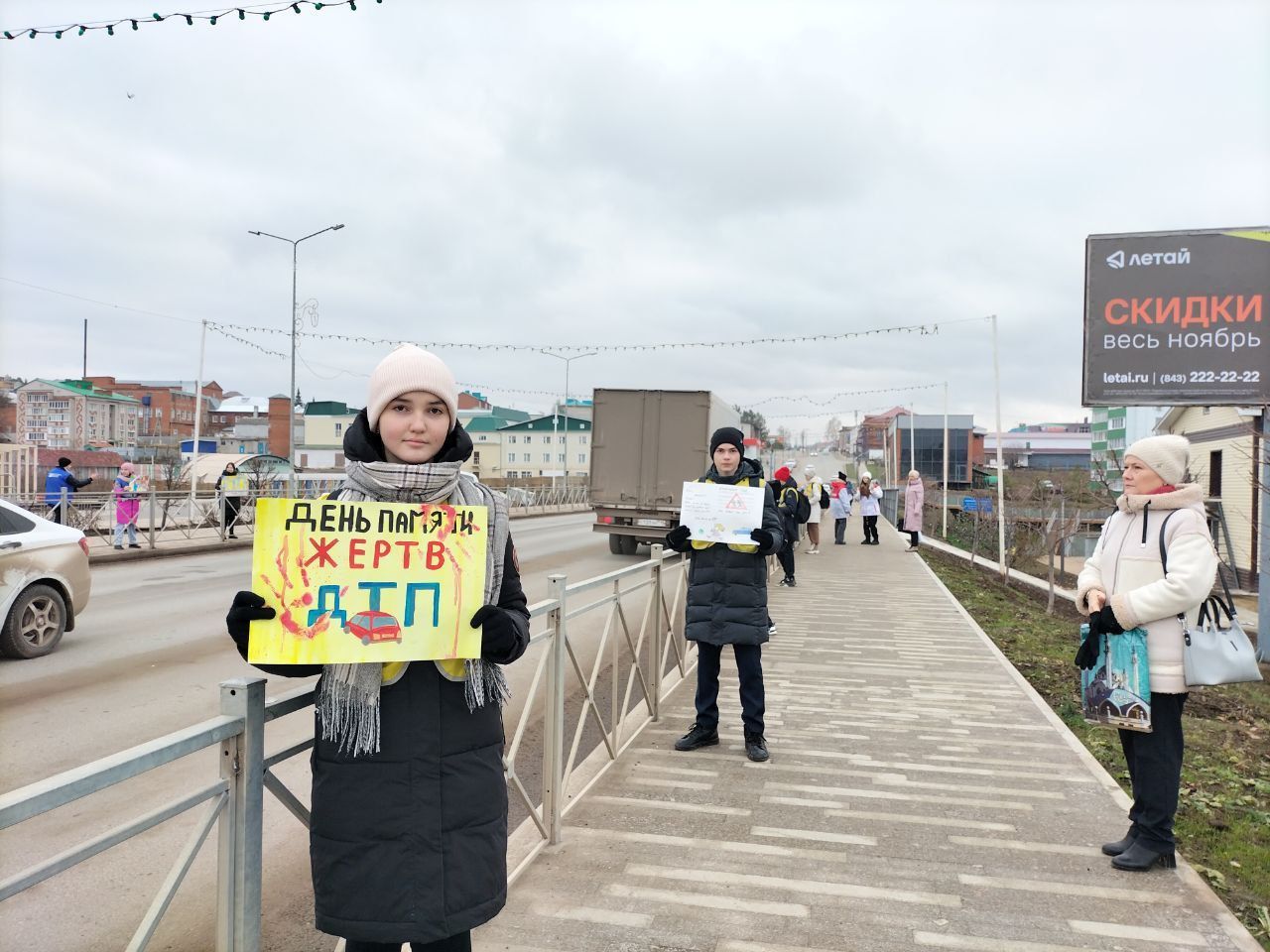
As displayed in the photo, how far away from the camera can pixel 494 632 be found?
1.99 metres

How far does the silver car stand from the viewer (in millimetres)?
7559

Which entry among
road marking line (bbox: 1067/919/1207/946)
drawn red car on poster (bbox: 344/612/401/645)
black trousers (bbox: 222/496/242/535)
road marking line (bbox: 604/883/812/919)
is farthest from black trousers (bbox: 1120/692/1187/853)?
black trousers (bbox: 222/496/242/535)

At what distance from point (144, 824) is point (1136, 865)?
371cm

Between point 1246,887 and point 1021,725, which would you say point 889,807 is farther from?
point 1021,725

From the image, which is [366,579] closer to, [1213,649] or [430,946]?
[430,946]

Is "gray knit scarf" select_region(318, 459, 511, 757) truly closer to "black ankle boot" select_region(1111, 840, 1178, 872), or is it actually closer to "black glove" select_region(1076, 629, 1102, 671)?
"black glove" select_region(1076, 629, 1102, 671)

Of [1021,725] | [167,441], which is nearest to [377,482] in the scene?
[1021,725]

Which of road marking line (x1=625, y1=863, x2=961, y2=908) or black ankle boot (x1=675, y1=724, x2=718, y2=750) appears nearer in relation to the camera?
road marking line (x1=625, y1=863, x2=961, y2=908)

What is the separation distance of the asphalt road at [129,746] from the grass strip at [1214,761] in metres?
3.58

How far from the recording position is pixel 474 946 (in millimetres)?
2939

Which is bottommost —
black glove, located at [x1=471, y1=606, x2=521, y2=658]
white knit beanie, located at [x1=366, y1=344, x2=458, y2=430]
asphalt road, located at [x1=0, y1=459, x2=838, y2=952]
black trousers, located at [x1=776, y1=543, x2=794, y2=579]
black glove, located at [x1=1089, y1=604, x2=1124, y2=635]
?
asphalt road, located at [x1=0, y1=459, x2=838, y2=952]

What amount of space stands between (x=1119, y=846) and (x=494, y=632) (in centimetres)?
322

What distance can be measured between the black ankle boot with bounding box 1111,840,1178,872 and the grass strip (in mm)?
216

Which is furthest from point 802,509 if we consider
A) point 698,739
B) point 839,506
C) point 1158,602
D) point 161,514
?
point 161,514
